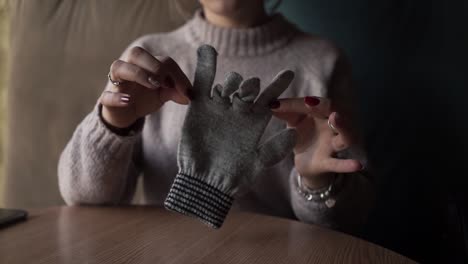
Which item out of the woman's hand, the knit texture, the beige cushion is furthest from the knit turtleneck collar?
the woman's hand

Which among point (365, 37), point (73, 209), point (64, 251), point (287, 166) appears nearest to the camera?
point (64, 251)

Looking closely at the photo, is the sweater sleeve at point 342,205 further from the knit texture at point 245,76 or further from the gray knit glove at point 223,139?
the gray knit glove at point 223,139

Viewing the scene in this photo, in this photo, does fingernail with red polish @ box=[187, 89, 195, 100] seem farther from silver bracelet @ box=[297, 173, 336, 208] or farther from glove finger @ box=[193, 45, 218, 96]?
silver bracelet @ box=[297, 173, 336, 208]

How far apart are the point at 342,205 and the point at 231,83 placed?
0.27 metres

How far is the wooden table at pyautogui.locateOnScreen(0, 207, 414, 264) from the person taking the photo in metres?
0.52

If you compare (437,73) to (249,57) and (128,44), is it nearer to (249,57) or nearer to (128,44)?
(249,57)

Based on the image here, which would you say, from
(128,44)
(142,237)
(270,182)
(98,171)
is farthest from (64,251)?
(128,44)

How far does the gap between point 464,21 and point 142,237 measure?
0.70 metres

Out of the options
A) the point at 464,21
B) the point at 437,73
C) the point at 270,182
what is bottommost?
the point at 270,182

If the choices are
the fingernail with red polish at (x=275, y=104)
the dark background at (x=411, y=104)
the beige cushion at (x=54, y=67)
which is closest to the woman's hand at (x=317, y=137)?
the fingernail with red polish at (x=275, y=104)

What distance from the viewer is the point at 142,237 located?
580 millimetres

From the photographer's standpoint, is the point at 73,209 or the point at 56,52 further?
the point at 56,52

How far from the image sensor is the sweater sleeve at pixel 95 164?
68 centimetres

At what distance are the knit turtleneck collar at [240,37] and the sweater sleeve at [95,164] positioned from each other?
0.80 ft
